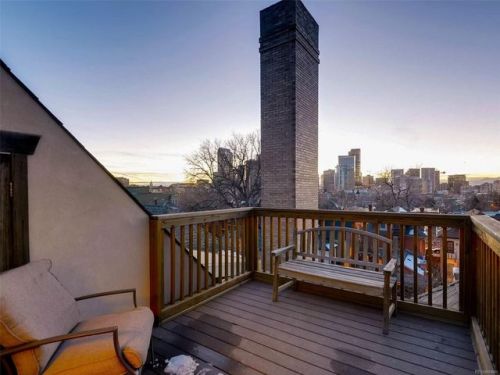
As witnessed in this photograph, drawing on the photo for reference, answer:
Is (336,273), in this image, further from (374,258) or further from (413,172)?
(413,172)

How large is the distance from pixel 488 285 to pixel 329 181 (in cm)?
1011

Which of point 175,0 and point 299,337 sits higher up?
point 175,0

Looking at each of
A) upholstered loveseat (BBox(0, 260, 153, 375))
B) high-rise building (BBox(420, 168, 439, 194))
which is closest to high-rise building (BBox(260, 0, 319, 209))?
upholstered loveseat (BBox(0, 260, 153, 375))

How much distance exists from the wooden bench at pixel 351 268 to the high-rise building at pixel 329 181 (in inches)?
322

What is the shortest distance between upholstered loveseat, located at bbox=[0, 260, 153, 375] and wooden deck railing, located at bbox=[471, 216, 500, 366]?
208 cm

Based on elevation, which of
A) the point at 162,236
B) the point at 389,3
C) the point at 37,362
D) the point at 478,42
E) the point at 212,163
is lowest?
the point at 37,362

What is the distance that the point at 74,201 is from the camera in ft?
6.36

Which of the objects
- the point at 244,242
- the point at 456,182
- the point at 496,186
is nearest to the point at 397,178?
the point at 456,182

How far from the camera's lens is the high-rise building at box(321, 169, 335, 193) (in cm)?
1102

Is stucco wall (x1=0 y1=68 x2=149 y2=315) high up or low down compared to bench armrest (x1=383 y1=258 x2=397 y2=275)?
up

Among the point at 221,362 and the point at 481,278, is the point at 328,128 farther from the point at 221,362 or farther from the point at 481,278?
the point at 221,362

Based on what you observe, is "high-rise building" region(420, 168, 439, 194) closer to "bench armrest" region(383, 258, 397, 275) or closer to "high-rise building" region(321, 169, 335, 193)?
"high-rise building" region(321, 169, 335, 193)

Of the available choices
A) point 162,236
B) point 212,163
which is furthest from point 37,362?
point 212,163

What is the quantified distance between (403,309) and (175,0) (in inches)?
244
